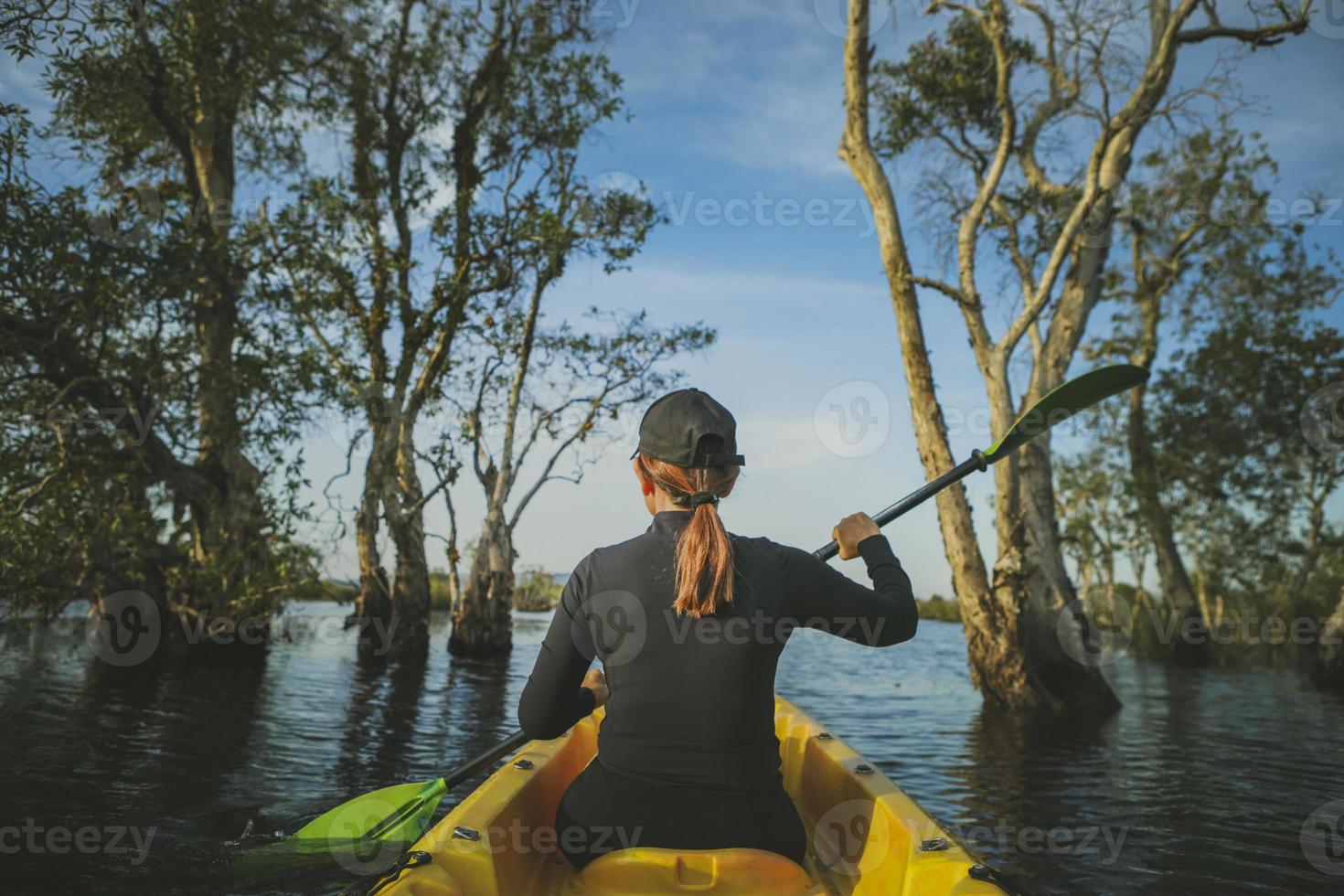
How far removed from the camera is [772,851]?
2527 mm

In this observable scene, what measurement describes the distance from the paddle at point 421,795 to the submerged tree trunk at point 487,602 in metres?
14.6

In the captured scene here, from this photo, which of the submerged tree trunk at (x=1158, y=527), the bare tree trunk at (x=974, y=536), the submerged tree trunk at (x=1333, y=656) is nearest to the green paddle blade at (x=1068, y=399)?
the bare tree trunk at (x=974, y=536)

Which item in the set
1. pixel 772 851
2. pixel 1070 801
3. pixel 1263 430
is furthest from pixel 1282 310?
pixel 772 851

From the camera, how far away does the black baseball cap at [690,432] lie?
8.63 feet

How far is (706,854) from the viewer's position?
2430 millimetres

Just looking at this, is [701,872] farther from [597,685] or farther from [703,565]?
[597,685]

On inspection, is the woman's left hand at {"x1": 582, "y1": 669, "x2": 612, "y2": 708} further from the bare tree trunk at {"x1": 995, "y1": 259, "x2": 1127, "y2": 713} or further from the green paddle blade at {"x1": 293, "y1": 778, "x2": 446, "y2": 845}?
the bare tree trunk at {"x1": 995, "y1": 259, "x2": 1127, "y2": 713}

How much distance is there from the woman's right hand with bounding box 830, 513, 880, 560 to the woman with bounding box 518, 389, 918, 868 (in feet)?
1.25

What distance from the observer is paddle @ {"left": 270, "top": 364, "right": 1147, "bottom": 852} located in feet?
13.4

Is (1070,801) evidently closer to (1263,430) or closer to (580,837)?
(580,837)

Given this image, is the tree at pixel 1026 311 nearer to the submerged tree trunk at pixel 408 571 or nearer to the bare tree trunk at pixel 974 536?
the bare tree trunk at pixel 974 536

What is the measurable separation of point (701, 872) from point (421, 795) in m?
2.08

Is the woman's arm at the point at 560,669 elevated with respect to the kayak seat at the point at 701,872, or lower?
elevated

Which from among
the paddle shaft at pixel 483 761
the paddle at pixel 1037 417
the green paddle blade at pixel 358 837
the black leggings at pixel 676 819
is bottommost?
the green paddle blade at pixel 358 837
